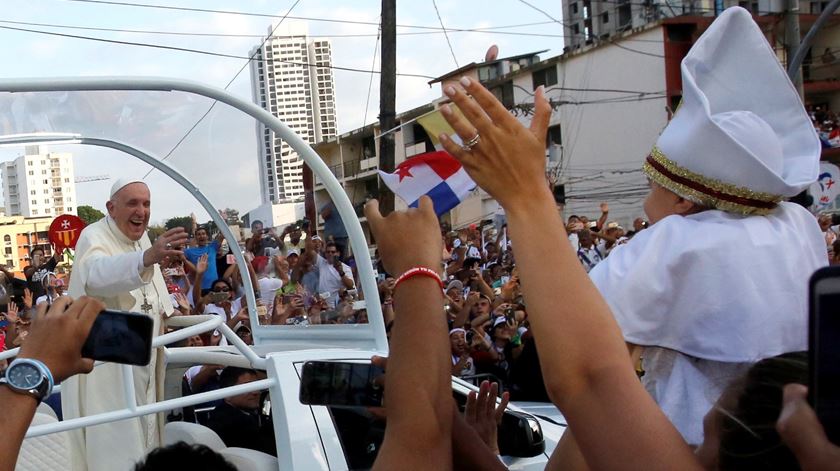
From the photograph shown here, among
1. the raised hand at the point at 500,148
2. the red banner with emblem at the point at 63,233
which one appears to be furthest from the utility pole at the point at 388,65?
the raised hand at the point at 500,148

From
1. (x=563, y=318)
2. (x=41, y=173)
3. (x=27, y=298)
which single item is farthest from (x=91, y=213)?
(x=27, y=298)

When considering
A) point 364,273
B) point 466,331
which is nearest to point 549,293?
point 364,273

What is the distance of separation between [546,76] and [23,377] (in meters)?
41.1

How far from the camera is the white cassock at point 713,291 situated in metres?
1.58

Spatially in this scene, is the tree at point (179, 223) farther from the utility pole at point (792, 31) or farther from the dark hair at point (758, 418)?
the utility pole at point (792, 31)

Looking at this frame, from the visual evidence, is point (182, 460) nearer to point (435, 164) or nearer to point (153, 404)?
point (153, 404)

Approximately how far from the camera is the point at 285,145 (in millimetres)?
4250

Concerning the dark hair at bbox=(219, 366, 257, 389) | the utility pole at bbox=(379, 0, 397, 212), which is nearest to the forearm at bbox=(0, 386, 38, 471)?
the dark hair at bbox=(219, 366, 257, 389)

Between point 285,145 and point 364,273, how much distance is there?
67 centimetres

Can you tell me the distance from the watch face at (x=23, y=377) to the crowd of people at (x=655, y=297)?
19 millimetres

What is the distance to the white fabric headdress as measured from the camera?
1.67 meters

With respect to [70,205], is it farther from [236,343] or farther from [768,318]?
[768,318]

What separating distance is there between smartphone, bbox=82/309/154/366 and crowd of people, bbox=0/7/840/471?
28 mm

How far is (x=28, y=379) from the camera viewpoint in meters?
1.57
